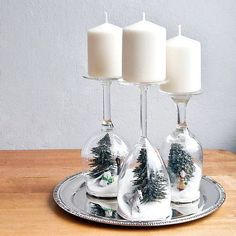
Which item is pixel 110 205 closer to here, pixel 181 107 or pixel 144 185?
pixel 144 185

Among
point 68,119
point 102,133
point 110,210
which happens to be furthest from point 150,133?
point 110,210

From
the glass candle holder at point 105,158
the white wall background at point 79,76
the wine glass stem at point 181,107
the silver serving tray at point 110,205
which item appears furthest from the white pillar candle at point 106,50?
the white wall background at point 79,76

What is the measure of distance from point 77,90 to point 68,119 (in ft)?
0.29

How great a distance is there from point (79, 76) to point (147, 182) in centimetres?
72

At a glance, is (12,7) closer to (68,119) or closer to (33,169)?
(68,119)

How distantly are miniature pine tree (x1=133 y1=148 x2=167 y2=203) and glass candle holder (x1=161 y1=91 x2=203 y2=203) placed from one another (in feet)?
0.31

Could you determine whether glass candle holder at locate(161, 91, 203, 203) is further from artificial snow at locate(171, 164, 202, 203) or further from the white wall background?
the white wall background

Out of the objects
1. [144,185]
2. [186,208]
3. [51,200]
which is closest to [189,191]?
[186,208]

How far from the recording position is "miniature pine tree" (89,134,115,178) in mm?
1254

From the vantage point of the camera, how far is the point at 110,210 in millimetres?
1178

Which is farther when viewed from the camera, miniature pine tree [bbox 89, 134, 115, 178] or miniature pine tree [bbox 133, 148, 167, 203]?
miniature pine tree [bbox 89, 134, 115, 178]

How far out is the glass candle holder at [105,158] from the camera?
1251 mm

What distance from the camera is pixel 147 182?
1.11 meters

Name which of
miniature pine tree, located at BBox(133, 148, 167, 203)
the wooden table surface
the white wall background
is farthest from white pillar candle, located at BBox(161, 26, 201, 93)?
the white wall background
